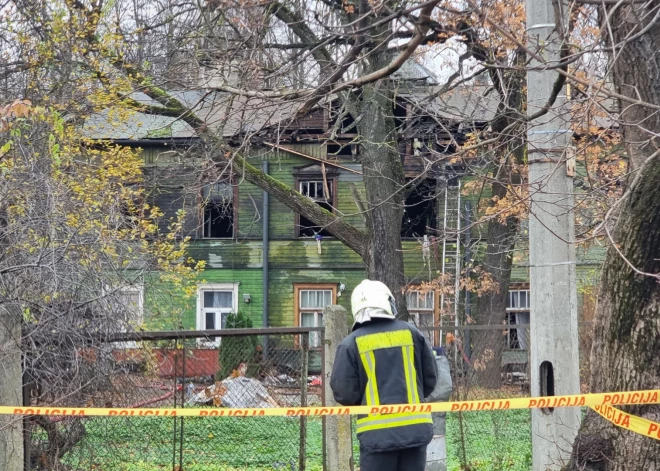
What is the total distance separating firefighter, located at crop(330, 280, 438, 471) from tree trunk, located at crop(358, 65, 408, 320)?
30.1 feet

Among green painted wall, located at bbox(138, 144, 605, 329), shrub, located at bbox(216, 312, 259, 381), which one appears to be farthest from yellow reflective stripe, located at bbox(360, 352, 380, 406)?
green painted wall, located at bbox(138, 144, 605, 329)

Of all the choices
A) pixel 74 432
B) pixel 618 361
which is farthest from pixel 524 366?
pixel 74 432

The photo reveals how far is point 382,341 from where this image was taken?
5348 millimetres

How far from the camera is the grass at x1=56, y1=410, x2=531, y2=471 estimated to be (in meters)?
6.93

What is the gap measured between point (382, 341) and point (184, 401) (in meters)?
2.74

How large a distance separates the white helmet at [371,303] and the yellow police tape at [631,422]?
1525 millimetres

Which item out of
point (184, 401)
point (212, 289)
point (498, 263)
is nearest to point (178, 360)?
point (184, 401)

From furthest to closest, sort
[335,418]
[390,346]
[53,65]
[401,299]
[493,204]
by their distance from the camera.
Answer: [493,204] < [401,299] < [53,65] < [335,418] < [390,346]

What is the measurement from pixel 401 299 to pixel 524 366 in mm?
4332

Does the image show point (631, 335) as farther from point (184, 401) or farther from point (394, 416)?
point (184, 401)

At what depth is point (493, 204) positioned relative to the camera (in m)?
17.8

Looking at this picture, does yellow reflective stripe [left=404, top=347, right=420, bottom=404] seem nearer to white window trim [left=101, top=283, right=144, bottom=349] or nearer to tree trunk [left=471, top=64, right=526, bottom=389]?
white window trim [left=101, top=283, right=144, bottom=349]

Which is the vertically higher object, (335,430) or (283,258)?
(283,258)

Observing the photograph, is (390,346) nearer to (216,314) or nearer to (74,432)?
(74,432)
